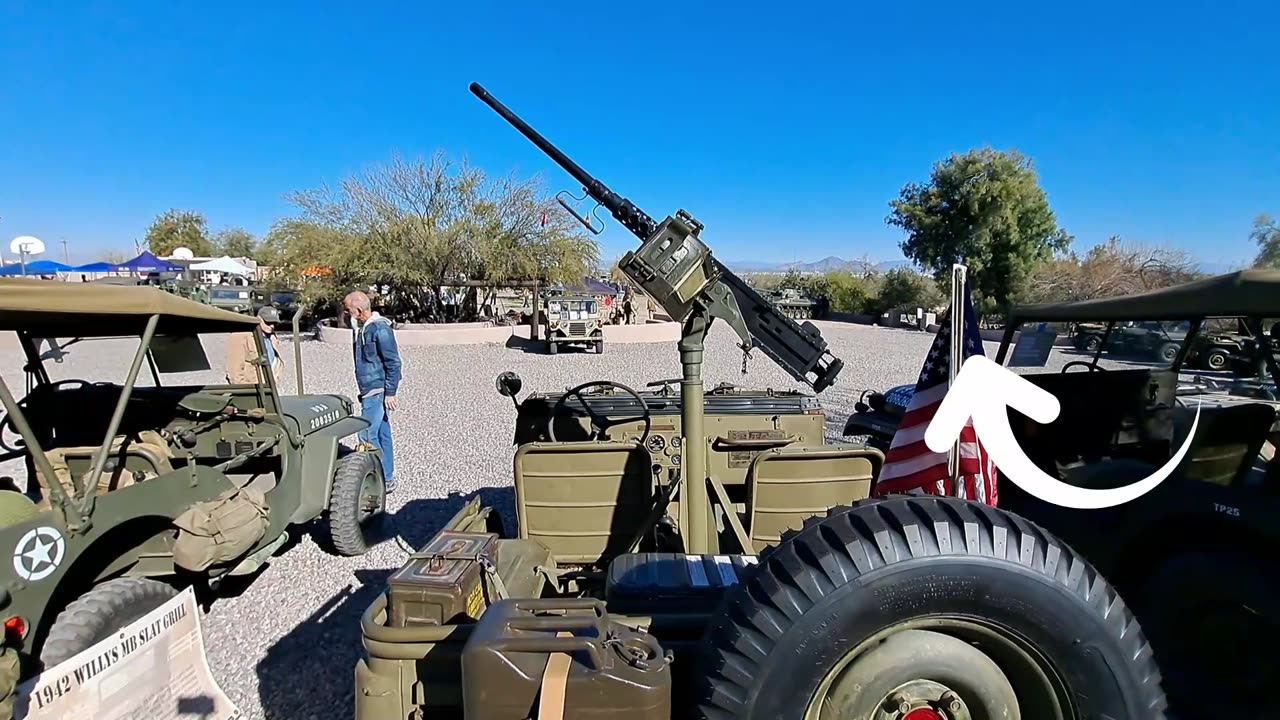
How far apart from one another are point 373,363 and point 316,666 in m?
2.92

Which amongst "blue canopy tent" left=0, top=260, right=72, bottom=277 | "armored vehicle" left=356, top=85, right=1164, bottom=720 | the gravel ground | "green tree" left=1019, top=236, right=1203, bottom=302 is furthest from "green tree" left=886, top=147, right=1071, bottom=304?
"blue canopy tent" left=0, top=260, right=72, bottom=277

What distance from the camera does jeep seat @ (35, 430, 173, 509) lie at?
11.3ft

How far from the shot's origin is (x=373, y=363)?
5676mm

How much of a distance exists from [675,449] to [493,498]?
2.61m

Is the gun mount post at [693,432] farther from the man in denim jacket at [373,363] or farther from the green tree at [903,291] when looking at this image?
the green tree at [903,291]

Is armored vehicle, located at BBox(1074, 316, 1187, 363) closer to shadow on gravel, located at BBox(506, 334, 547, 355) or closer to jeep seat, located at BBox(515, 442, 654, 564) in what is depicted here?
jeep seat, located at BBox(515, 442, 654, 564)

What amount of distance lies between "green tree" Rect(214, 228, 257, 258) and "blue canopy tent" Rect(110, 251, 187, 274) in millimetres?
28182

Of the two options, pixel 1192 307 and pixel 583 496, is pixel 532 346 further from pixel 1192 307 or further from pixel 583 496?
pixel 1192 307

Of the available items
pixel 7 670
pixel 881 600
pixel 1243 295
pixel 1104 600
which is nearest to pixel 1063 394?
pixel 1243 295

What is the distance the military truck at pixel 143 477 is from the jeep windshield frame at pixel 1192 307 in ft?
14.2

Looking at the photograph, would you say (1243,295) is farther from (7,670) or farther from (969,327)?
(7,670)

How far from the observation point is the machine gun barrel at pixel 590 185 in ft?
11.6

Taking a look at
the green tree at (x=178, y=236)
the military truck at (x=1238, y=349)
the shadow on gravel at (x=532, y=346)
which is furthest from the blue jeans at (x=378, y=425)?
the green tree at (x=178, y=236)

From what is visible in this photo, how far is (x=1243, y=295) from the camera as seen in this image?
2277 mm
